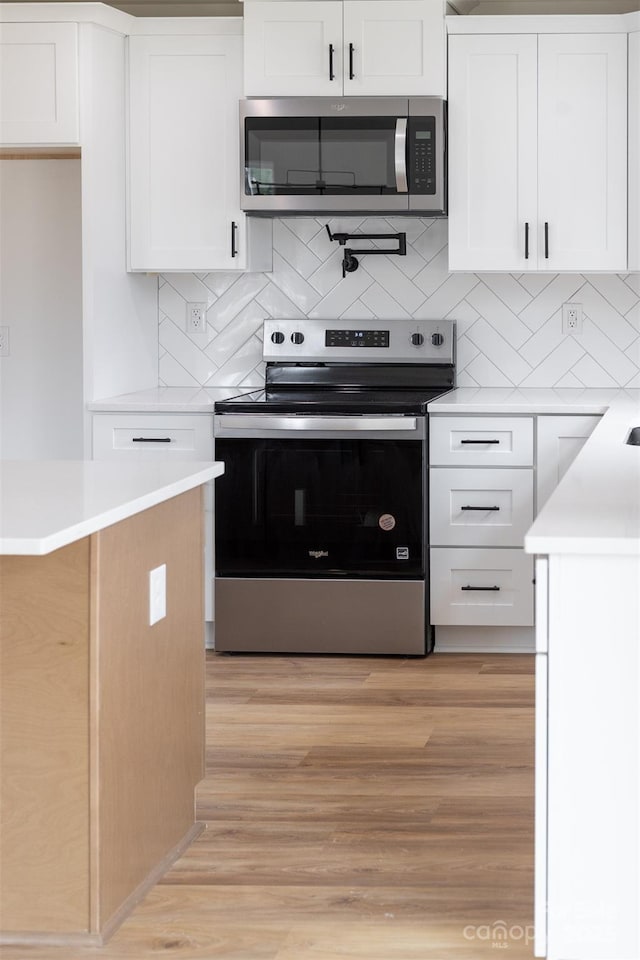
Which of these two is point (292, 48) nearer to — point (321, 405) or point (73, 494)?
point (321, 405)

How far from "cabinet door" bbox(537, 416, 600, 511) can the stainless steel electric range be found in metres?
0.40

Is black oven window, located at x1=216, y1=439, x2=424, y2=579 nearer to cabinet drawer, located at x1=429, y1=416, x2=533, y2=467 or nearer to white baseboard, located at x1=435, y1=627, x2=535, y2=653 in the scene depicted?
cabinet drawer, located at x1=429, y1=416, x2=533, y2=467

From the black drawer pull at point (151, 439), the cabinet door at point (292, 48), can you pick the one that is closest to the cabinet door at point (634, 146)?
the cabinet door at point (292, 48)

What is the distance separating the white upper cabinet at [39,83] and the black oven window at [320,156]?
636 mm

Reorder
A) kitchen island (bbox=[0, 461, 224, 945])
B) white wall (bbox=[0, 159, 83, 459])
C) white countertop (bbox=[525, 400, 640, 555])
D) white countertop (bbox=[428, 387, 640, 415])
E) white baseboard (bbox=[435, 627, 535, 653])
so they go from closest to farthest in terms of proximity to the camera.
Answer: white countertop (bbox=[525, 400, 640, 555]), kitchen island (bbox=[0, 461, 224, 945]), white countertop (bbox=[428, 387, 640, 415]), white baseboard (bbox=[435, 627, 535, 653]), white wall (bbox=[0, 159, 83, 459])

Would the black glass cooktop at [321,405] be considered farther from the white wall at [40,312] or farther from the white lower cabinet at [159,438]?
the white wall at [40,312]

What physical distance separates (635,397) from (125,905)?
2780 millimetres

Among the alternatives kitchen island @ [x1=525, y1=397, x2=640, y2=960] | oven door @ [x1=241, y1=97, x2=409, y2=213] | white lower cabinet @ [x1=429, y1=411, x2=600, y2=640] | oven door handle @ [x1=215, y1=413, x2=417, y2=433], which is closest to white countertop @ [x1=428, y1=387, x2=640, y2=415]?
white lower cabinet @ [x1=429, y1=411, x2=600, y2=640]

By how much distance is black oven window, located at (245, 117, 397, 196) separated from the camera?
4.43 meters

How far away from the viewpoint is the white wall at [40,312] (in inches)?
186

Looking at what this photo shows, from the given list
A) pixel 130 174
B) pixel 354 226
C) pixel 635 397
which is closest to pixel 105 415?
pixel 130 174

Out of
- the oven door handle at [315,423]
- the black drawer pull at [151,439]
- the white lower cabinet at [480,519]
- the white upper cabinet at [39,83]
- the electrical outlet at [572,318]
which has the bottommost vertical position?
the white lower cabinet at [480,519]

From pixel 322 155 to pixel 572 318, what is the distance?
1158 mm

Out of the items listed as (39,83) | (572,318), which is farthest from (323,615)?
(39,83)
